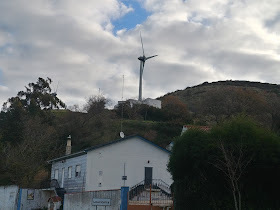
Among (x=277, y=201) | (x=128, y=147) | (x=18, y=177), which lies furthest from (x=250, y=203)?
(x=18, y=177)

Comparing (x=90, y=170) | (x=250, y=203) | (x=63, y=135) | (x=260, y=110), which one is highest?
(x=260, y=110)

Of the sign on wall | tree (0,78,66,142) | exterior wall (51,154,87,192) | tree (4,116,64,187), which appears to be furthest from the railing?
tree (0,78,66,142)

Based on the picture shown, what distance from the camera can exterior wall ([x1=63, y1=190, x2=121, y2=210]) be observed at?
766 inches

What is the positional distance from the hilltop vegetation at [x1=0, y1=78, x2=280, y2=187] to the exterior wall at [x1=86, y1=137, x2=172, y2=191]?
39.0 ft

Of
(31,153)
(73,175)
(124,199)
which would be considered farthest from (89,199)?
(31,153)

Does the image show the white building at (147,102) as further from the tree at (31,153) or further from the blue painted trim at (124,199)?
the blue painted trim at (124,199)

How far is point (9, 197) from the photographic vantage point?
33.8 metres

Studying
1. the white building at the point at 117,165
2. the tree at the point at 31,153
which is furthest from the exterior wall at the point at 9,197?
the white building at the point at 117,165

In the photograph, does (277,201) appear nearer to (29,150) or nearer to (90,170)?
(90,170)

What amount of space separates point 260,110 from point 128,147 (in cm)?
3232

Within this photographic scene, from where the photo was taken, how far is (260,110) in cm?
5731

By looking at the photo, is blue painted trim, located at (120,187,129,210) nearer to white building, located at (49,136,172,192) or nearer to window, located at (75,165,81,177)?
white building, located at (49,136,172,192)

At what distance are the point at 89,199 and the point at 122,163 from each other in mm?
9520

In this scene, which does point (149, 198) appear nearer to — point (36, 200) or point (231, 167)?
point (231, 167)
